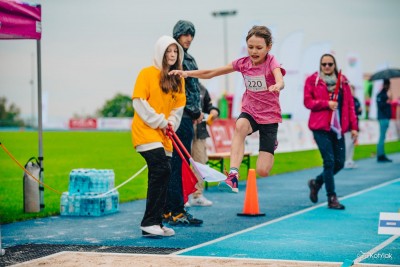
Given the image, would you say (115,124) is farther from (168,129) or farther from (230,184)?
(230,184)

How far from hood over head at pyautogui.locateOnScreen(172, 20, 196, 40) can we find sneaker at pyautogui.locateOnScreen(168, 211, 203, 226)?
7.44 ft

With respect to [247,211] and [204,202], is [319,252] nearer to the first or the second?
[247,211]

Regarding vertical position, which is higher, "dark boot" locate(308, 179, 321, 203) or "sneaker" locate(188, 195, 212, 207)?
"dark boot" locate(308, 179, 321, 203)

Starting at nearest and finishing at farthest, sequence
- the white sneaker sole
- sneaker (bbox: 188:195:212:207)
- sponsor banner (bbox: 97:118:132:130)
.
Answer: the white sneaker sole
sneaker (bbox: 188:195:212:207)
sponsor banner (bbox: 97:118:132:130)

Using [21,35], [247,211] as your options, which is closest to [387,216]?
[247,211]

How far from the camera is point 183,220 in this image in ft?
30.8

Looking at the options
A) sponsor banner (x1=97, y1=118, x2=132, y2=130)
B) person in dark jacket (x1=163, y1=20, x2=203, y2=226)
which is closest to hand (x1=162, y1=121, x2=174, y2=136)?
person in dark jacket (x1=163, y1=20, x2=203, y2=226)

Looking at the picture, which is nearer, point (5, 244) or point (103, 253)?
point (103, 253)

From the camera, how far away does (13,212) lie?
10883 millimetres

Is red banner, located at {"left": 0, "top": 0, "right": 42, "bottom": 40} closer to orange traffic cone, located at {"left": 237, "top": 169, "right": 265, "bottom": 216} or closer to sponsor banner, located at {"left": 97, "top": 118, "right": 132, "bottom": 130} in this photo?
orange traffic cone, located at {"left": 237, "top": 169, "right": 265, "bottom": 216}

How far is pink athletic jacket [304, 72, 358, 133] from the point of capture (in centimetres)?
1097

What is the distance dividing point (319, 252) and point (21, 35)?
4422mm

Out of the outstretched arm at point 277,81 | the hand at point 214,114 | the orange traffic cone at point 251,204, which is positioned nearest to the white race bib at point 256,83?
the outstretched arm at point 277,81

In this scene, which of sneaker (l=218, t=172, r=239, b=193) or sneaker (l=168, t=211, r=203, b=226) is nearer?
sneaker (l=218, t=172, r=239, b=193)
